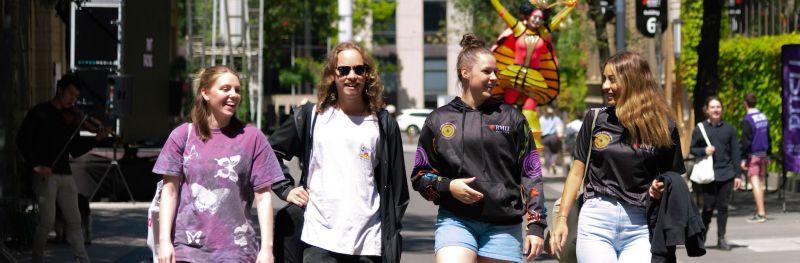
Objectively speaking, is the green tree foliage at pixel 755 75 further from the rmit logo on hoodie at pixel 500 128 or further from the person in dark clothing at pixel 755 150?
the rmit logo on hoodie at pixel 500 128

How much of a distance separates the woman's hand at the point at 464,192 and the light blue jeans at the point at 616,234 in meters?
0.69

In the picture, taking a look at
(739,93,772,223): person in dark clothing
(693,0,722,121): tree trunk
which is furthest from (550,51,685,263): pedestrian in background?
(693,0,722,121): tree trunk

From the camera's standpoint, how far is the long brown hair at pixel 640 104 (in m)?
7.05

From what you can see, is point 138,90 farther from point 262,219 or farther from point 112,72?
point 262,219

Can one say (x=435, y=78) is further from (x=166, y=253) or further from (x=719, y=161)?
(x=166, y=253)

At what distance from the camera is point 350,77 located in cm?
675

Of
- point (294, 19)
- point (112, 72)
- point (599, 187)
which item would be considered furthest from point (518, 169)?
point (294, 19)

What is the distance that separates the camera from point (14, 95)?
13.3 m

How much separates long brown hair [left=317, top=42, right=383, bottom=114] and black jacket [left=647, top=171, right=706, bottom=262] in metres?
1.40

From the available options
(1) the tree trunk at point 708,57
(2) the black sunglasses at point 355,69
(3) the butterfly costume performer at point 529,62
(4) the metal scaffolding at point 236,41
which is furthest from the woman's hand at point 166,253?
(4) the metal scaffolding at point 236,41

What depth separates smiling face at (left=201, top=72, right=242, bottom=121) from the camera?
21.4 feet

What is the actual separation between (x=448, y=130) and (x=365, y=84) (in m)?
0.45

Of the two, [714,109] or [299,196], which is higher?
[714,109]

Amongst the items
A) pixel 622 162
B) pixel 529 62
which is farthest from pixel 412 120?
pixel 622 162
